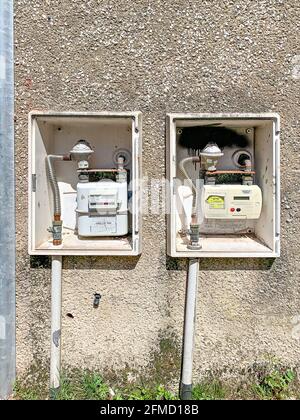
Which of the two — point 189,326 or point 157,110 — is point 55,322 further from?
point 157,110

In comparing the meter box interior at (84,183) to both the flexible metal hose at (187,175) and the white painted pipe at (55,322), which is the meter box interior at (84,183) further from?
the flexible metal hose at (187,175)

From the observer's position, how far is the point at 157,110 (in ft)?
5.25

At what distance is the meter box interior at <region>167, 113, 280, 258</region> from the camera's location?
5.15 ft

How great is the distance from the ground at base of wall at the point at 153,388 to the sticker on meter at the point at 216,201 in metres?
0.88

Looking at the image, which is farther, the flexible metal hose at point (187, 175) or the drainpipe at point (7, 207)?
the flexible metal hose at point (187, 175)

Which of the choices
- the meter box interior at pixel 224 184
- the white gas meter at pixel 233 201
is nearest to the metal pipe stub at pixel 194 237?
the meter box interior at pixel 224 184

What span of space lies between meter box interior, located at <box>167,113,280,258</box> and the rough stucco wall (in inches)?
3.3

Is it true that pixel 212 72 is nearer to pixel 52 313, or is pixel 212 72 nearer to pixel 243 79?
pixel 243 79

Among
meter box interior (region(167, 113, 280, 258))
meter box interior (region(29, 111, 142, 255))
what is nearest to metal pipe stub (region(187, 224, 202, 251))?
meter box interior (region(167, 113, 280, 258))

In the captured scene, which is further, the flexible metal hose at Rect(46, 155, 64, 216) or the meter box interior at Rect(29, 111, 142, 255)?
the flexible metal hose at Rect(46, 155, 64, 216)

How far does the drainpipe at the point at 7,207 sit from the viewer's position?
1.56 metres

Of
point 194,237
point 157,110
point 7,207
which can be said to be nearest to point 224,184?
point 194,237

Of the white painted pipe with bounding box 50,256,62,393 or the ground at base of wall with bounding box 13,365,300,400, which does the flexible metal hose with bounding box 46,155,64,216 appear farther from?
the ground at base of wall with bounding box 13,365,300,400

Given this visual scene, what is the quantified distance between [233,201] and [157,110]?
0.60 meters
